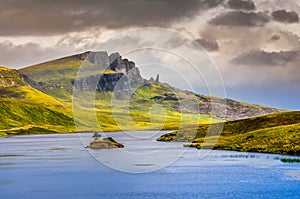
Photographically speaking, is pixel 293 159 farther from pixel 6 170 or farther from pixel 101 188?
pixel 6 170

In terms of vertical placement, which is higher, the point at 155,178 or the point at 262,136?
the point at 262,136

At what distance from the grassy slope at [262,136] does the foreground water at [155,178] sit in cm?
634

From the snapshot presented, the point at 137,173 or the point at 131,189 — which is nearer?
the point at 131,189

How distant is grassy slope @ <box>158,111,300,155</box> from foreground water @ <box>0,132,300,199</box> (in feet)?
20.8

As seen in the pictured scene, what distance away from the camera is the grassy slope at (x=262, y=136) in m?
133

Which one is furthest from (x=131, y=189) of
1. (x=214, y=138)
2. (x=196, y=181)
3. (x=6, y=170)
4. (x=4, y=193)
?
(x=214, y=138)

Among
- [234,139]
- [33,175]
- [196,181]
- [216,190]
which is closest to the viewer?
[216,190]

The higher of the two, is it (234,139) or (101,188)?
(234,139)

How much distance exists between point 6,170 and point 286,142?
71.3 metres

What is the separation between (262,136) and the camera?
148625 millimetres

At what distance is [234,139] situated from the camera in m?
160

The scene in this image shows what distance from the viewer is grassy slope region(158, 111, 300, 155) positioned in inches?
5226

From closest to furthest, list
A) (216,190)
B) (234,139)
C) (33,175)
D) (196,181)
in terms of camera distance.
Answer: (216,190) → (196,181) → (33,175) → (234,139)

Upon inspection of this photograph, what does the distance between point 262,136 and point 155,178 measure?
61637 millimetres
